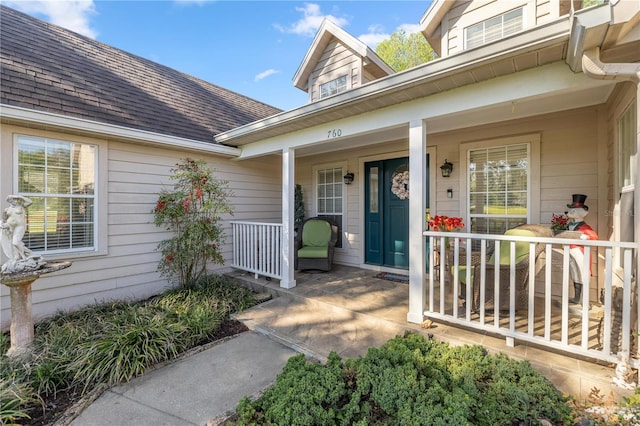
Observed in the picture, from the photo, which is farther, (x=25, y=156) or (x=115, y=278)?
(x=115, y=278)

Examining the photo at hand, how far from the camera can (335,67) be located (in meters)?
5.86

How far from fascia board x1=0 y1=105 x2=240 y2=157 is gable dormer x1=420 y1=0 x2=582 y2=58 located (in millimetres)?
4214

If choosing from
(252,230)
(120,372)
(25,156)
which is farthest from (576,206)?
(25,156)

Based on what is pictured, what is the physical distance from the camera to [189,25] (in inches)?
234

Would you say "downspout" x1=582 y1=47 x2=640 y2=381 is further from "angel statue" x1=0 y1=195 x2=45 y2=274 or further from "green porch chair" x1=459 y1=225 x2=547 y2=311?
"angel statue" x1=0 y1=195 x2=45 y2=274

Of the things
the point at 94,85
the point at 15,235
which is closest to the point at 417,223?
the point at 15,235

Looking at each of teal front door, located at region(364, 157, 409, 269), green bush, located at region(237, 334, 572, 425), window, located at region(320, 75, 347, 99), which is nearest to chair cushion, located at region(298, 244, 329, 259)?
teal front door, located at region(364, 157, 409, 269)

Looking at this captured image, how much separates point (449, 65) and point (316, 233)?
3.81m

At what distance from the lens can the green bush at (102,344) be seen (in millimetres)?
2387

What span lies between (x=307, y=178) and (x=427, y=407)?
5.29 m

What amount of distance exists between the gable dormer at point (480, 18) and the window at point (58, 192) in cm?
541

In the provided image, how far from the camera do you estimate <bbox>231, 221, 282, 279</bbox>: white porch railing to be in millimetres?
4621

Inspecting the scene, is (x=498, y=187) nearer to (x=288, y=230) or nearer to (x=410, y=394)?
(x=288, y=230)

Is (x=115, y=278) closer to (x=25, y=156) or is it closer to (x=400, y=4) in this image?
(x=25, y=156)
